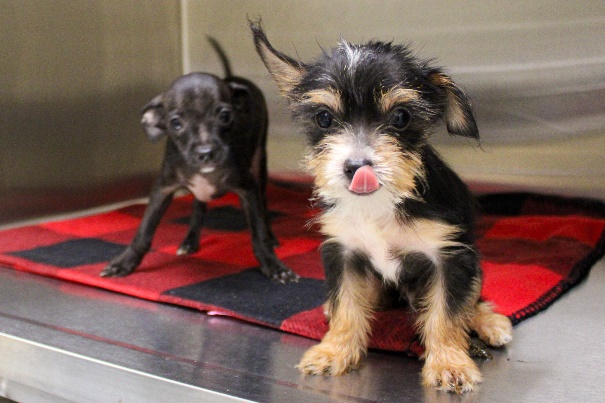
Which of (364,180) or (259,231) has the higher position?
(364,180)

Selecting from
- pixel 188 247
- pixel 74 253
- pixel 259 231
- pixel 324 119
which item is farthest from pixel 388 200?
pixel 74 253

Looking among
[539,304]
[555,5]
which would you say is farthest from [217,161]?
[555,5]

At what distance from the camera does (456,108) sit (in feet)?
6.40

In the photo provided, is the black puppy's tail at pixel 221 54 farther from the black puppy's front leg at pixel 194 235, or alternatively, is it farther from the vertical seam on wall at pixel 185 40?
the black puppy's front leg at pixel 194 235

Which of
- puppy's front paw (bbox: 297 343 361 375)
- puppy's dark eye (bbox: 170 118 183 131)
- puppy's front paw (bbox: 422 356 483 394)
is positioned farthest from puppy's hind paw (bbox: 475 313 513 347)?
puppy's dark eye (bbox: 170 118 183 131)

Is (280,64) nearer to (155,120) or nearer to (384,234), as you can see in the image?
(384,234)

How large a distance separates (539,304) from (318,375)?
98 cm

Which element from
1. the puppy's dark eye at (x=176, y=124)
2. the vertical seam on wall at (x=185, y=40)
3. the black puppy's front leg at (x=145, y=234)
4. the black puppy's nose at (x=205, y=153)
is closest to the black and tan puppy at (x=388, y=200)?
the black puppy's nose at (x=205, y=153)

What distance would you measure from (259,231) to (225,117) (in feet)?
1.62

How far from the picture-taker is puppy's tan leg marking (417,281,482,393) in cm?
184

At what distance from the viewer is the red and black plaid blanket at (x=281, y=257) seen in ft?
8.20

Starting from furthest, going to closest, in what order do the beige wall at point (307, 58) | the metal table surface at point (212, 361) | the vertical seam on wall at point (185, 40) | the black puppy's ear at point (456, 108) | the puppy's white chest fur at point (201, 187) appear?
the vertical seam on wall at point (185, 40) < the beige wall at point (307, 58) < the puppy's white chest fur at point (201, 187) < the black puppy's ear at point (456, 108) < the metal table surface at point (212, 361)

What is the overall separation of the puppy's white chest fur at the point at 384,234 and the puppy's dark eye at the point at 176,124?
1.07 m

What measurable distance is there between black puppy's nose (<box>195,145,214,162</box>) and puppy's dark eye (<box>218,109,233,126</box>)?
17 centimetres
